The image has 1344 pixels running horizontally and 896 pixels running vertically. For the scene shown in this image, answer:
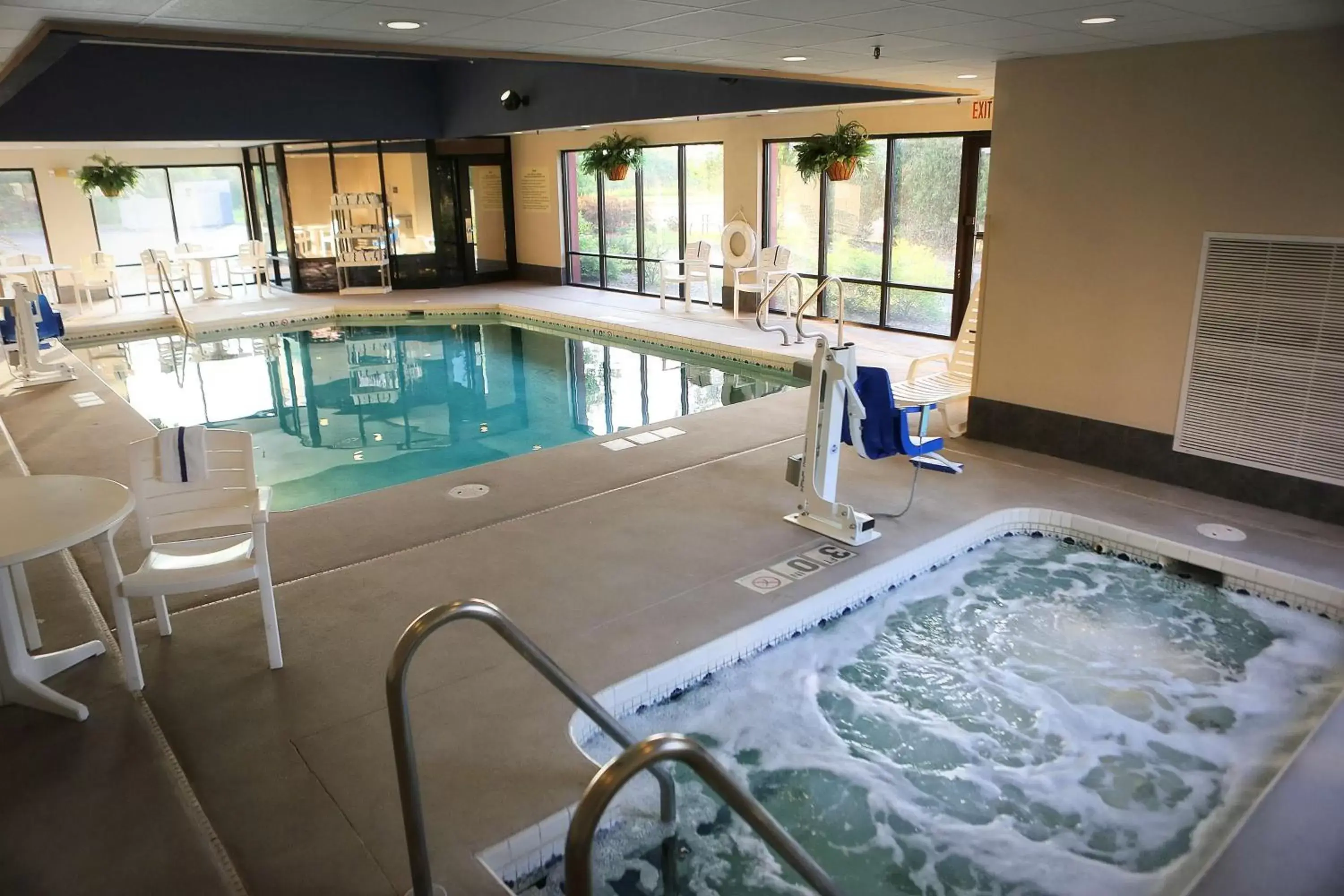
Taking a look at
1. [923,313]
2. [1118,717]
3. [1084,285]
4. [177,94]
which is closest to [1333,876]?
[1118,717]

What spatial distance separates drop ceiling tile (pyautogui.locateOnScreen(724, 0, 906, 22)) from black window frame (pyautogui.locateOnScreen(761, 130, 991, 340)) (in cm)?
480

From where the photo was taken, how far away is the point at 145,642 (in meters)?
3.51

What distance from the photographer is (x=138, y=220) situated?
15602mm

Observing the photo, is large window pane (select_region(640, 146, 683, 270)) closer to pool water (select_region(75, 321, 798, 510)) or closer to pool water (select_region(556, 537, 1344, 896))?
pool water (select_region(75, 321, 798, 510))

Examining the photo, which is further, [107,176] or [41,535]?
[107,176]

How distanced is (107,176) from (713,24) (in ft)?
42.1

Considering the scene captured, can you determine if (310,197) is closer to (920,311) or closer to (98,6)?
(920,311)

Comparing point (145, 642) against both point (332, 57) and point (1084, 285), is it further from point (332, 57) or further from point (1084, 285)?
point (332, 57)

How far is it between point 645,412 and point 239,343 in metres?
6.49

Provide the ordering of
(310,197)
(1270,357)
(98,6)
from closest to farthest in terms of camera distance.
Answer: (98,6)
(1270,357)
(310,197)

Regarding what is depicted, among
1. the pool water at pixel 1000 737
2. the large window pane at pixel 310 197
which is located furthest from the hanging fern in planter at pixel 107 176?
the pool water at pixel 1000 737

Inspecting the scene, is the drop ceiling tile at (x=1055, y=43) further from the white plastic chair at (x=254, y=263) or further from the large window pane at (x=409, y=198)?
the white plastic chair at (x=254, y=263)

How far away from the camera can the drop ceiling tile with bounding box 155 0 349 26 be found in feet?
10.8

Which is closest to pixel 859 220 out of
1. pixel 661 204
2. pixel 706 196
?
pixel 706 196
